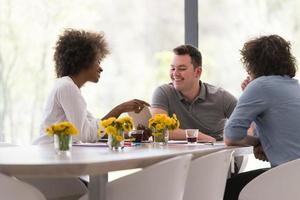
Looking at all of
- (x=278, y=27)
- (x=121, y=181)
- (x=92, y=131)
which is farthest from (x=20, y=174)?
(x=278, y=27)

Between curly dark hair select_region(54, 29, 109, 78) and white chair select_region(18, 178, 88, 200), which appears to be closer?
white chair select_region(18, 178, 88, 200)

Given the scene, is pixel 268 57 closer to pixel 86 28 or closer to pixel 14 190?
pixel 14 190

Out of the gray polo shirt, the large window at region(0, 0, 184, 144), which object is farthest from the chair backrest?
the large window at region(0, 0, 184, 144)

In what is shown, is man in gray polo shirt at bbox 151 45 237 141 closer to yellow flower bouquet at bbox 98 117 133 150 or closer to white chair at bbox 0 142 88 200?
white chair at bbox 0 142 88 200

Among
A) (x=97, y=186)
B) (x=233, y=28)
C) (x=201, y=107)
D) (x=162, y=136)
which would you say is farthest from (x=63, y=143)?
(x=233, y=28)

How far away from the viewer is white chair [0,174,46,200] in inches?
82.3

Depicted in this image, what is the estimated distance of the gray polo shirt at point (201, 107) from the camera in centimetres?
425

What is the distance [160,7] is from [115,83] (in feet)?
2.66

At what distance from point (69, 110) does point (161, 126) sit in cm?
57

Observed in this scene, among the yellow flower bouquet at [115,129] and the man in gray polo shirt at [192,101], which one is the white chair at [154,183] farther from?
the man in gray polo shirt at [192,101]

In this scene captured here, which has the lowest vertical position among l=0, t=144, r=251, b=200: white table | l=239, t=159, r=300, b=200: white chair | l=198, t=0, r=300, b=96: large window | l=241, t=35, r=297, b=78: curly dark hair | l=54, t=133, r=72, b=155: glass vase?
l=239, t=159, r=300, b=200: white chair

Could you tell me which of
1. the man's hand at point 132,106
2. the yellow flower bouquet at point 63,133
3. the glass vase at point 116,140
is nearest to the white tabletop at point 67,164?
the yellow flower bouquet at point 63,133

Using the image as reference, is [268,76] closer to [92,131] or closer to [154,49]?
[92,131]

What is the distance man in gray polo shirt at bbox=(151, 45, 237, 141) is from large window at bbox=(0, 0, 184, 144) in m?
1.13
